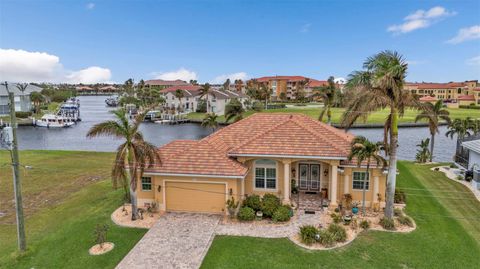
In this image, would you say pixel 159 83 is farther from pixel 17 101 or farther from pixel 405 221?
A: pixel 405 221

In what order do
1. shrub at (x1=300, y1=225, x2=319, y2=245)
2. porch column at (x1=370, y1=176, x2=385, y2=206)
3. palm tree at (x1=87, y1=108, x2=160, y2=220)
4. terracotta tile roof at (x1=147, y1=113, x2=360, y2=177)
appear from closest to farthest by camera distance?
shrub at (x1=300, y1=225, x2=319, y2=245) → palm tree at (x1=87, y1=108, x2=160, y2=220) → terracotta tile roof at (x1=147, y1=113, x2=360, y2=177) → porch column at (x1=370, y1=176, x2=385, y2=206)

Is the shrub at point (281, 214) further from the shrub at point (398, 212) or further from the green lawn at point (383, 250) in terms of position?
the shrub at point (398, 212)

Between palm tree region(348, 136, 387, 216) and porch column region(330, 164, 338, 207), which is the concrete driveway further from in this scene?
palm tree region(348, 136, 387, 216)

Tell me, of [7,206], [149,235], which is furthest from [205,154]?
[7,206]

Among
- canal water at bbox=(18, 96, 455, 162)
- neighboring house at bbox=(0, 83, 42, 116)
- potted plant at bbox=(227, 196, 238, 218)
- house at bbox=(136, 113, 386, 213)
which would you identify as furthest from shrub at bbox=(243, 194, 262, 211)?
neighboring house at bbox=(0, 83, 42, 116)

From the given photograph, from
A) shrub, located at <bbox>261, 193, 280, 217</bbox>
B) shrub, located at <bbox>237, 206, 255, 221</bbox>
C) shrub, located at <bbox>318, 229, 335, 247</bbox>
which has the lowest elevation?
shrub, located at <bbox>318, 229, 335, 247</bbox>

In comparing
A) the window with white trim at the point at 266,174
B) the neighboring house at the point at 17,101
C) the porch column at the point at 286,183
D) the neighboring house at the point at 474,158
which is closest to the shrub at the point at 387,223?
the porch column at the point at 286,183
